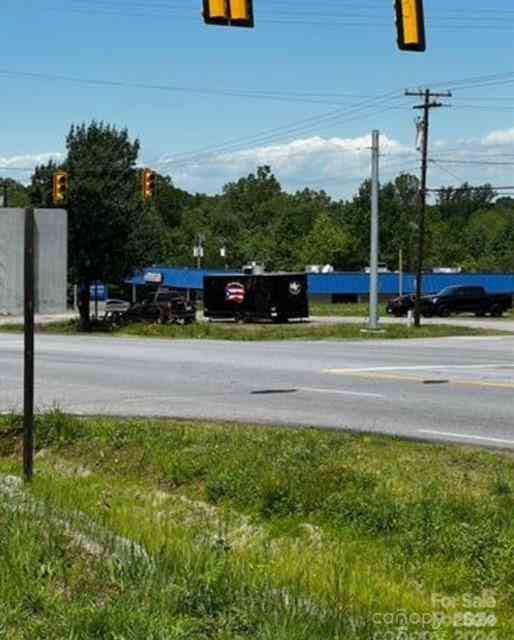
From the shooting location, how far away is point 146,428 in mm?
11383

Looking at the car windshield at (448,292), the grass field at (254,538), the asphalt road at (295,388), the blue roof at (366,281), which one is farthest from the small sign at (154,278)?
the grass field at (254,538)

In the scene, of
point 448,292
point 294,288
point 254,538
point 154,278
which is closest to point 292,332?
point 294,288

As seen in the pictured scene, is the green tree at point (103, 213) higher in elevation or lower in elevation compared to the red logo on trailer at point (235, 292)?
higher

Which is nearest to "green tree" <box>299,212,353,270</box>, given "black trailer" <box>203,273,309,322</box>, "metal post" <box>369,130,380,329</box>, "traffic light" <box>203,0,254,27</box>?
"black trailer" <box>203,273,309,322</box>

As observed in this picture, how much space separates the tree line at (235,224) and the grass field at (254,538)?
3968 cm

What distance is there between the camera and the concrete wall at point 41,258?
28.9ft

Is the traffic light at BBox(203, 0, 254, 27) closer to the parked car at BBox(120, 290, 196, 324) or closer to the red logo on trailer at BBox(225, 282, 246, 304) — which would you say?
the parked car at BBox(120, 290, 196, 324)

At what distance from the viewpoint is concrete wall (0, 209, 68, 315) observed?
28.9 ft

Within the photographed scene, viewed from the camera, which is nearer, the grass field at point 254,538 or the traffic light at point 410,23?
the grass field at point 254,538

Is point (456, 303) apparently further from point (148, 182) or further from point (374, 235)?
point (148, 182)

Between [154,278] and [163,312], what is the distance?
123 feet

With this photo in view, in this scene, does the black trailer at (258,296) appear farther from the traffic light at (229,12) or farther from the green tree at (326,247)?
the green tree at (326,247)

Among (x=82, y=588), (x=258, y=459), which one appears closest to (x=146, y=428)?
(x=258, y=459)

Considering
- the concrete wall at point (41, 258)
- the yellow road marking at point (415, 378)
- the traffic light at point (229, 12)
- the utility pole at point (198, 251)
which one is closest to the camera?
the concrete wall at point (41, 258)
